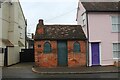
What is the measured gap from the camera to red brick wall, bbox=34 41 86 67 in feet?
83.1

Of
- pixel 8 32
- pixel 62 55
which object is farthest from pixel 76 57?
pixel 8 32

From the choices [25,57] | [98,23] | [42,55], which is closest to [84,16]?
A: [98,23]

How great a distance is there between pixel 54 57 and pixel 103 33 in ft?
17.5

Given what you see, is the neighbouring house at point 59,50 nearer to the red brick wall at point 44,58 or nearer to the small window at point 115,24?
the red brick wall at point 44,58

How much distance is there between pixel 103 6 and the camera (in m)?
27.2

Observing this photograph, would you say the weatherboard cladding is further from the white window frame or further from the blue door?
the white window frame

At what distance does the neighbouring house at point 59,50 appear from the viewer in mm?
25359

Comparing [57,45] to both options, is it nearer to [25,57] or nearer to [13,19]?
[13,19]

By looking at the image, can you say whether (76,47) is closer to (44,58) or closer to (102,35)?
(102,35)

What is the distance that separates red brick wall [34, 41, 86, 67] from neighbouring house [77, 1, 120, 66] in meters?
0.70

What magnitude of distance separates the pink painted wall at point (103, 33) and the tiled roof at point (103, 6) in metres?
0.55

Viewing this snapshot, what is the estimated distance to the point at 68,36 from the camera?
26.2 metres

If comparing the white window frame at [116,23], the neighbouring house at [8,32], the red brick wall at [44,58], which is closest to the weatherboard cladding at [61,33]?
the red brick wall at [44,58]

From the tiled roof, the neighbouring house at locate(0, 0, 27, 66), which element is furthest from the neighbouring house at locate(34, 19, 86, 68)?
the neighbouring house at locate(0, 0, 27, 66)
